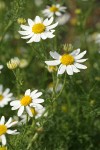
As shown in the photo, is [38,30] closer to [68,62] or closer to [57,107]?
[68,62]

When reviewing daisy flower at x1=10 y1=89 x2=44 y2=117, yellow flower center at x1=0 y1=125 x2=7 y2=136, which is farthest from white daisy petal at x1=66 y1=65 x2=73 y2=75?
yellow flower center at x1=0 y1=125 x2=7 y2=136

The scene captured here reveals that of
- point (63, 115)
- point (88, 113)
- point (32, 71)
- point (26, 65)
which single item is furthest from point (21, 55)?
point (88, 113)

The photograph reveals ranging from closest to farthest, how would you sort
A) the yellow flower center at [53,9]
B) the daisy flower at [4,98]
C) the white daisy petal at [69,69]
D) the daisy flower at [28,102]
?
the white daisy petal at [69,69]
the daisy flower at [28,102]
the daisy flower at [4,98]
the yellow flower center at [53,9]

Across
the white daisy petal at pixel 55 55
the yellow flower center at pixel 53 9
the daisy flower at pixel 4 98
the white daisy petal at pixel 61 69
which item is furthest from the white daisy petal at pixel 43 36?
the yellow flower center at pixel 53 9

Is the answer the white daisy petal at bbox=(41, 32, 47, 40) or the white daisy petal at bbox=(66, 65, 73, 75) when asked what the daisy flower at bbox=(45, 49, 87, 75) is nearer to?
the white daisy petal at bbox=(66, 65, 73, 75)

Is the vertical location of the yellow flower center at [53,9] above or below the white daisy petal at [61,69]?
above

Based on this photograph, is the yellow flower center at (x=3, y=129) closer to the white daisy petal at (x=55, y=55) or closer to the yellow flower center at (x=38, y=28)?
the white daisy petal at (x=55, y=55)

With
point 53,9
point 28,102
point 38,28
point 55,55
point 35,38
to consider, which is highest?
point 53,9

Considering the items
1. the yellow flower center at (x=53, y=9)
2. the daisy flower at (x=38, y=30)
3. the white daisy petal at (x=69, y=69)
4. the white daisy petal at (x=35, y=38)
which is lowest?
the white daisy petal at (x=69, y=69)

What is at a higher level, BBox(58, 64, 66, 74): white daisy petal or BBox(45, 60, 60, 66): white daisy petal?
BBox(45, 60, 60, 66): white daisy petal

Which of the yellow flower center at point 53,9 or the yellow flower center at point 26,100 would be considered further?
the yellow flower center at point 53,9

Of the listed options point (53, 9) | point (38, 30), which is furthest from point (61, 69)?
point (53, 9)
